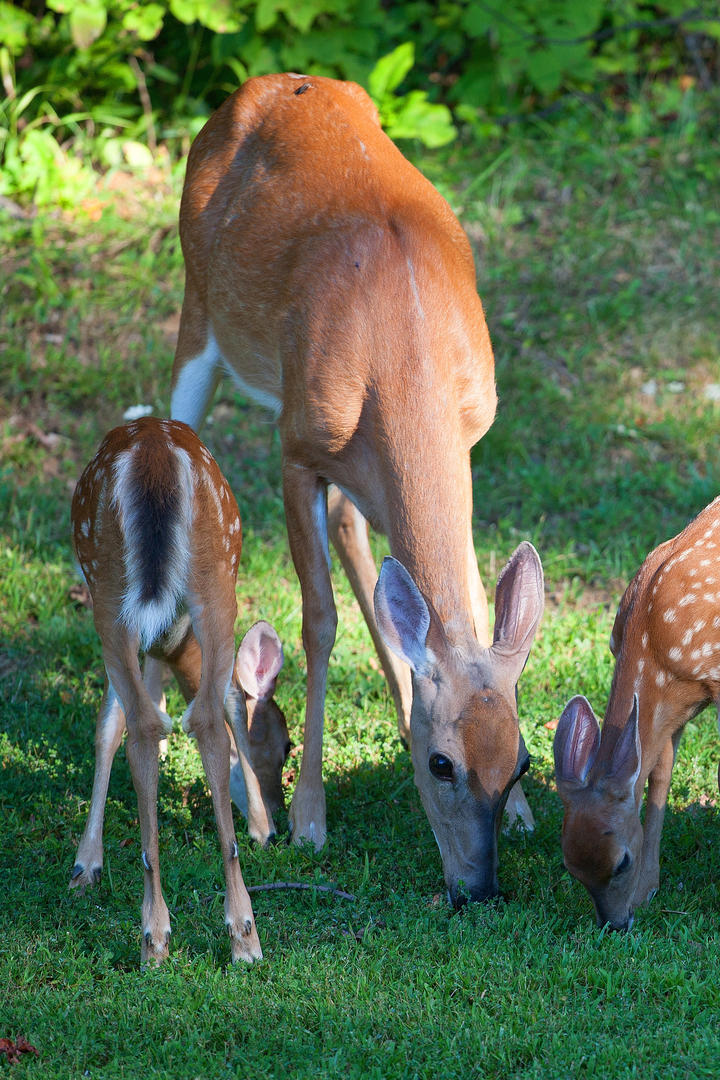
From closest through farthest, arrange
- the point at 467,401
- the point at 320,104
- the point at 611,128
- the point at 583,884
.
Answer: the point at 583,884, the point at 467,401, the point at 320,104, the point at 611,128

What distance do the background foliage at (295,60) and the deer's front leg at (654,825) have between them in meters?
5.98

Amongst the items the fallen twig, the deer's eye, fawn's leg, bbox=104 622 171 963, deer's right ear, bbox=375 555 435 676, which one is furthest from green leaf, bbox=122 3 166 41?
the fallen twig

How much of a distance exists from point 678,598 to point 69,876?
242cm

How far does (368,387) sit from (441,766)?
148 cm

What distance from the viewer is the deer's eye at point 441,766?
4.49m

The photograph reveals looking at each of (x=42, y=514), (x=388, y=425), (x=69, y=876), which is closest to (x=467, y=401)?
(x=388, y=425)

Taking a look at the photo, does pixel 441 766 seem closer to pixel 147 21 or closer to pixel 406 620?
pixel 406 620

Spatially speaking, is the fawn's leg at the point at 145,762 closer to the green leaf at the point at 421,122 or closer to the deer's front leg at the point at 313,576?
the deer's front leg at the point at 313,576

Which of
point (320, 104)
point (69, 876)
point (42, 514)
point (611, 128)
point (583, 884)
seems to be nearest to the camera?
point (583, 884)

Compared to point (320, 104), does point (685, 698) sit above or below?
below

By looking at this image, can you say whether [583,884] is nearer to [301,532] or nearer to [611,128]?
[301,532]

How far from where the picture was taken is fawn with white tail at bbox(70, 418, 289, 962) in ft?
13.7

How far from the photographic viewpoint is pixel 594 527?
752 cm

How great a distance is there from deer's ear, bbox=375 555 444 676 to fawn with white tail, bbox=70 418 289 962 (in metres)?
0.53
